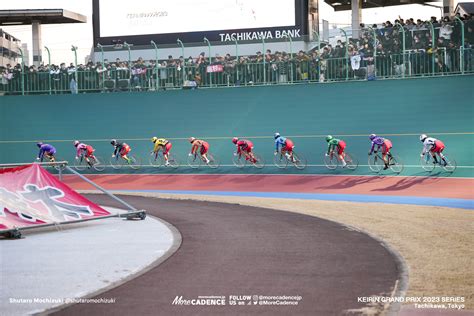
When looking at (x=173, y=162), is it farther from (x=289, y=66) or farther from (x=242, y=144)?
(x=289, y=66)

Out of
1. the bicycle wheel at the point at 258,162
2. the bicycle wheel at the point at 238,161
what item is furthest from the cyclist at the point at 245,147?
the bicycle wheel at the point at 238,161

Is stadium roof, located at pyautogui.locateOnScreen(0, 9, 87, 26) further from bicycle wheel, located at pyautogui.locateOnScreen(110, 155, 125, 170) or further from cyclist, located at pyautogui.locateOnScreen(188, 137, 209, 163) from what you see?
cyclist, located at pyautogui.locateOnScreen(188, 137, 209, 163)

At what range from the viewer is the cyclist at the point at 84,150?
105 ft

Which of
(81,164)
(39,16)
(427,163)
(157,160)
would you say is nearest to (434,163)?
(427,163)

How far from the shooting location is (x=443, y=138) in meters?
27.3

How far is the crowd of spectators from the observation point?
2895 centimetres

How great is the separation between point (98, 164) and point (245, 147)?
23.7ft

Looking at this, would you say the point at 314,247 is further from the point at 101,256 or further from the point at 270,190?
the point at 270,190

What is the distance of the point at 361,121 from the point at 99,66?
13315mm

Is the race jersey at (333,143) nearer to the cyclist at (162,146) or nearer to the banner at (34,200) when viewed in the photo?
the cyclist at (162,146)

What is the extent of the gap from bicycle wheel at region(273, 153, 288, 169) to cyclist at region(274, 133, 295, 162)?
29cm

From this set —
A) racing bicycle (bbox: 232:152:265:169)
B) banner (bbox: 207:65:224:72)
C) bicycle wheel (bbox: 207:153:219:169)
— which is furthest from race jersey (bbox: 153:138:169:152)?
banner (bbox: 207:65:224:72)

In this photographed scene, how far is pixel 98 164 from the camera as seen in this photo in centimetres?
3266

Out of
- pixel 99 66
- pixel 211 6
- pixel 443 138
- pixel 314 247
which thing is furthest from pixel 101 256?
pixel 211 6
